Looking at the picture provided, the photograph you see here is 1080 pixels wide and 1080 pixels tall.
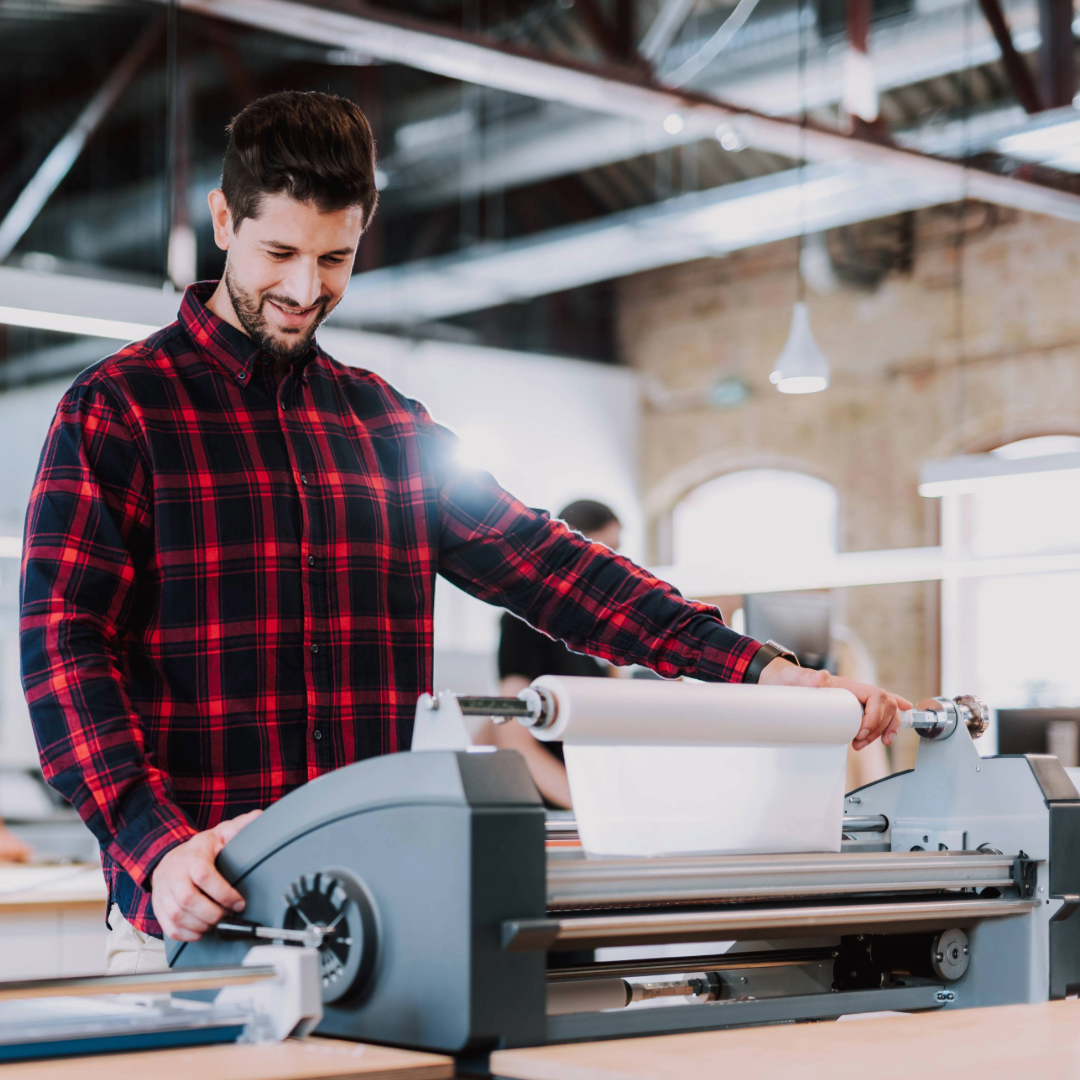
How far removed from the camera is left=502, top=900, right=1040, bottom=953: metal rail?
42.3 inches

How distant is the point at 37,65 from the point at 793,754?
813 cm

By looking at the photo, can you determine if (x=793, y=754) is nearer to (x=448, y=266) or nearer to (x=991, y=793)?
(x=991, y=793)

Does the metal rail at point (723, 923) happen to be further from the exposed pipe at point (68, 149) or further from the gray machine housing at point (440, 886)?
the exposed pipe at point (68, 149)

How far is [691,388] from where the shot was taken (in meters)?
9.48

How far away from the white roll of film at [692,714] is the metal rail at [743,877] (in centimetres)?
9

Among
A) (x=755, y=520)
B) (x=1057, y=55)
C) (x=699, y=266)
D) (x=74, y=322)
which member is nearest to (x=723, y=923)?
(x=74, y=322)

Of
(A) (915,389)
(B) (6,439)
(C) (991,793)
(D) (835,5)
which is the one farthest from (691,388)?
(C) (991,793)

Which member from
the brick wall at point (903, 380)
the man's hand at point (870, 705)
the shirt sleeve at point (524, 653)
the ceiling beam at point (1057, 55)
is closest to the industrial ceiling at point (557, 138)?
the ceiling beam at point (1057, 55)

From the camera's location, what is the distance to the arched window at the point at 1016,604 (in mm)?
7754

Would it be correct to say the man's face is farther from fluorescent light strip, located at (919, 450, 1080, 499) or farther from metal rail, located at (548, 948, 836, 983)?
fluorescent light strip, located at (919, 450, 1080, 499)

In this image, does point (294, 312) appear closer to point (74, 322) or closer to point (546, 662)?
point (74, 322)

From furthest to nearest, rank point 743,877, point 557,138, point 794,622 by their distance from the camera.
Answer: point 557,138
point 794,622
point 743,877

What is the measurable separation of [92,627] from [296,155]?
484mm

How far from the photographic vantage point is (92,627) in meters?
1.37
